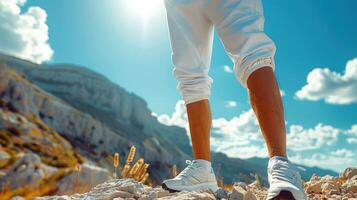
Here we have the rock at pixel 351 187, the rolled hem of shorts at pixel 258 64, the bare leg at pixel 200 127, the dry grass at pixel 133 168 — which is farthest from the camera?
the rock at pixel 351 187

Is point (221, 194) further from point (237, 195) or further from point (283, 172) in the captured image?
point (283, 172)

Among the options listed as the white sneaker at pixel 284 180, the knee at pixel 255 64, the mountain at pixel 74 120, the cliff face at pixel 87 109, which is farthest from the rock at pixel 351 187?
the cliff face at pixel 87 109

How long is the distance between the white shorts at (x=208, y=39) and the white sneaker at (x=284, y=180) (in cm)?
69

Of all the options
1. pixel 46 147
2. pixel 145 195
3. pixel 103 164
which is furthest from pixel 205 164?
pixel 103 164

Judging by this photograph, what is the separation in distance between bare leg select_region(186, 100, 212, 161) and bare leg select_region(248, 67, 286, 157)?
656mm

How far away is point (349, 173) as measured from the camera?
5387 mm

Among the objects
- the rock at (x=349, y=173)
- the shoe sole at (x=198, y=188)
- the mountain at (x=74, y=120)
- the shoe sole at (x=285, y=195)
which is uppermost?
the mountain at (x=74, y=120)

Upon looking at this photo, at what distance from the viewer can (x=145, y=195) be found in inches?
121

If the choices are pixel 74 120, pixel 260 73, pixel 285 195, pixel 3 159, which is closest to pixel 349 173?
pixel 260 73

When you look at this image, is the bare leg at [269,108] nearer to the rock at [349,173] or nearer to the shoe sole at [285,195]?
the shoe sole at [285,195]

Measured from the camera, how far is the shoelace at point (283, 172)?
95.6 inches

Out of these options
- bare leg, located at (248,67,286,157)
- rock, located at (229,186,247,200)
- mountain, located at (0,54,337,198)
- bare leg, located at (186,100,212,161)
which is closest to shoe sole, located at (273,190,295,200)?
bare leg, located at (248,67,286,157)

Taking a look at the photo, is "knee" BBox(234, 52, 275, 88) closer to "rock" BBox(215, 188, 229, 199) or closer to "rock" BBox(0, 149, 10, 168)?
"rock" BBox(215, 188, 229, 199)

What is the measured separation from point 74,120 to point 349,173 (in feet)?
381
